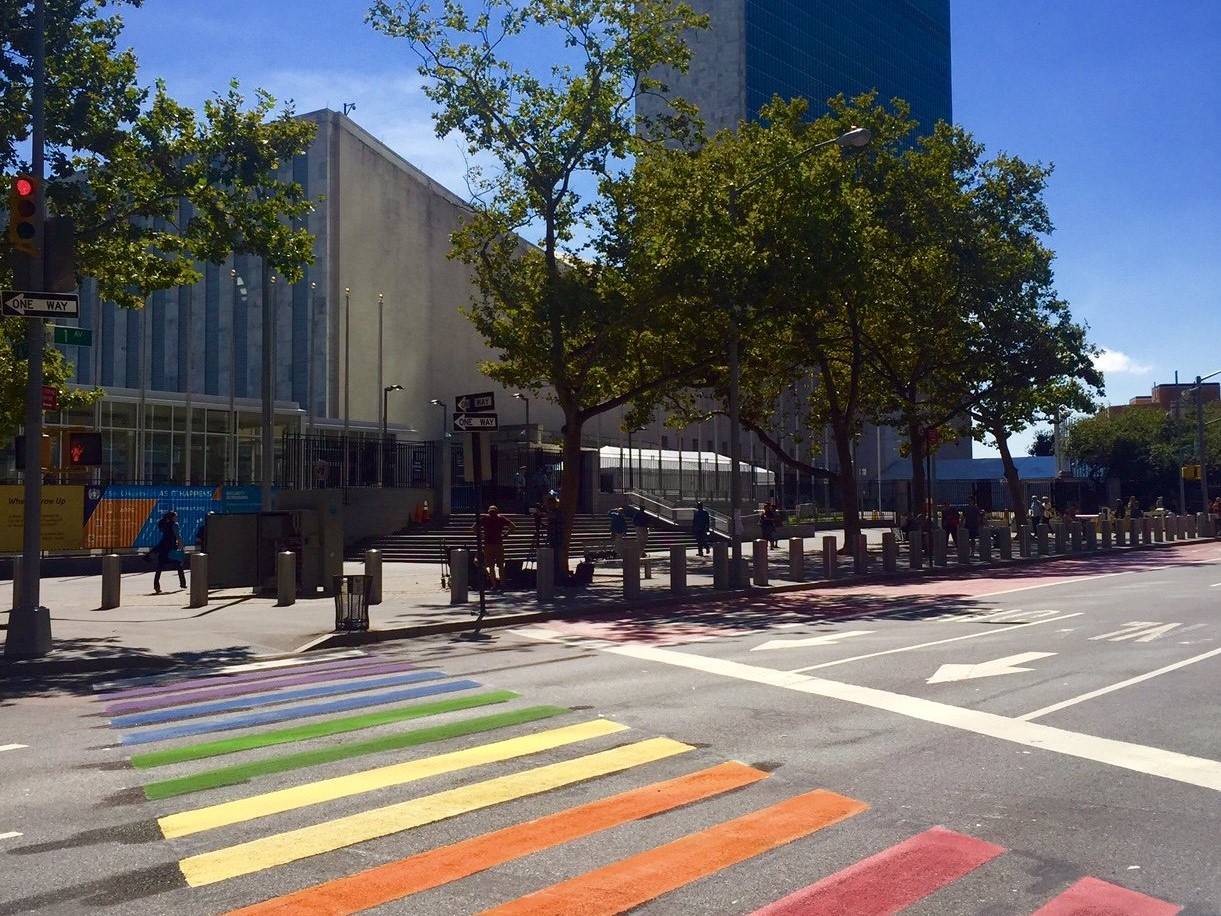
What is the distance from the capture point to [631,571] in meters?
21.5

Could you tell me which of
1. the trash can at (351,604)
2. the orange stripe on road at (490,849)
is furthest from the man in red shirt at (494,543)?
the orange stripe on road at (490,849)

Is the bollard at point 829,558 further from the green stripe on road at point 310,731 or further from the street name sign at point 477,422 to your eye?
the green stripe on road at point 310,731

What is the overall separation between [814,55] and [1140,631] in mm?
111616

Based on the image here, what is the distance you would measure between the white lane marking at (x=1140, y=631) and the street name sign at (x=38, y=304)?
13066 millimetres

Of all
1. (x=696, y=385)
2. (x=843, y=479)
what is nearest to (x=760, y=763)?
(x=696, y=385)

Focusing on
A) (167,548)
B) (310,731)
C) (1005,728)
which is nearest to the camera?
(1005,728)

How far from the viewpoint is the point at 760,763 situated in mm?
7809

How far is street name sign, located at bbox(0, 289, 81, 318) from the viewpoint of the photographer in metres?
13.9

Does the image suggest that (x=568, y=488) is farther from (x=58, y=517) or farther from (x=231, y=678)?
(x=58, y=517)

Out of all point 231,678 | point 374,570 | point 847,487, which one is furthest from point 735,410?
point 231,678

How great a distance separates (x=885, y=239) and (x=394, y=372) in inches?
1208

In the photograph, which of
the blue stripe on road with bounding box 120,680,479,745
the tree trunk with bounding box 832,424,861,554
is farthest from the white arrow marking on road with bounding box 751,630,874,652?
the tree trunk with bounding box 832,424,861,554

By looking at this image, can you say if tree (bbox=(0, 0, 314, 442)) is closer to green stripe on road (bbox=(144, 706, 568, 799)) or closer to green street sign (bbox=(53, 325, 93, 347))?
green street sign (bbox=(53, 325, 93, 347))

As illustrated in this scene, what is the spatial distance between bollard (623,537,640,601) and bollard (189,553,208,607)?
742 centimetres
